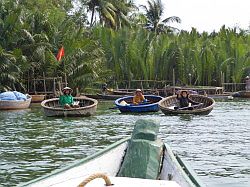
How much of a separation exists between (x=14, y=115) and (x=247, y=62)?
22.5 m

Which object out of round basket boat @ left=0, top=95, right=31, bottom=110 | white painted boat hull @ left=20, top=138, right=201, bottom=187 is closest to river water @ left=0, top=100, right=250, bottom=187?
white painted boat hull @ left=20, top=138, right=201, bottom=187

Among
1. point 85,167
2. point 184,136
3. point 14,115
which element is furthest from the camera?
point 14,115

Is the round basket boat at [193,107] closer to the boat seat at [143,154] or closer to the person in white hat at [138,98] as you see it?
the person in white hat at [138,98]

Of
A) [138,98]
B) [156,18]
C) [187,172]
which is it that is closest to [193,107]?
[138,98]

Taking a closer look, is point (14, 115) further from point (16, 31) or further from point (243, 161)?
point (243, 161)

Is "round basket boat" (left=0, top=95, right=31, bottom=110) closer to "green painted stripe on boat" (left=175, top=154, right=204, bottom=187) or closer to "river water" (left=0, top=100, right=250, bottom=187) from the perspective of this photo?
"river water" (left=0, top=100, right=250, bottom=187)

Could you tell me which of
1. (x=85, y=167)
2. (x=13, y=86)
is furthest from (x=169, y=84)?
(x=85, y=167)

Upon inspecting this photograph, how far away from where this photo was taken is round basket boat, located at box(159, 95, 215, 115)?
68.3 ft

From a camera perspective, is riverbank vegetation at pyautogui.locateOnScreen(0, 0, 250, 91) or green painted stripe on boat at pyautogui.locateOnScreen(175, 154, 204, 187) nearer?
green painted stripe on boat at pyautogui.locateOnScreen(175, 154, 204, 187)

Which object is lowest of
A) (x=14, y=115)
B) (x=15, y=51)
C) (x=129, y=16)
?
(x=14, y=115)

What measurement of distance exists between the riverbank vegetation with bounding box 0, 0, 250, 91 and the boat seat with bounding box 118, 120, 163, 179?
78.9ft

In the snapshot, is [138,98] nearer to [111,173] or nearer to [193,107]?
[193,107]

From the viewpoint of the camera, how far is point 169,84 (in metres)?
40.2

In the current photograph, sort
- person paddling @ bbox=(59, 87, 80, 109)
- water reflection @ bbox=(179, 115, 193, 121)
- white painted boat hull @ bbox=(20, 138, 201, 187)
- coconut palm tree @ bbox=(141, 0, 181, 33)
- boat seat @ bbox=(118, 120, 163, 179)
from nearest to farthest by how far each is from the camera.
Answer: white painted boat hull @ bbox=(20, 138, 201, 187) → boat seat @ bbox=(118, 120, 163, 179) → water reflection @ bbox=(179, 115, 193, 121) → person paddling @ bbox=(59, 87, 80, 109) → coconut palm tree @ bbox=(141, 0, 181, 33)
